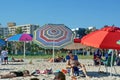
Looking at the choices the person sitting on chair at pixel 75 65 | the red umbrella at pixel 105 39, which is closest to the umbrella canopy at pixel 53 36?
the person sitting on chair at pixel 75 65

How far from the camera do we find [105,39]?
11.4 m

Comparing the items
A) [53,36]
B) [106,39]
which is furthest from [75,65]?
[53,36]

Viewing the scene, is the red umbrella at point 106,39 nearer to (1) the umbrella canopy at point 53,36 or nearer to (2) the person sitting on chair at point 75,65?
(2) the person sitting on chair at point 75,65

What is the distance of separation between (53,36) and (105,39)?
9.46m

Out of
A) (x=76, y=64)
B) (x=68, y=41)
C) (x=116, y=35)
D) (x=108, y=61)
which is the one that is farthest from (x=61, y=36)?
(x=116, y=35)

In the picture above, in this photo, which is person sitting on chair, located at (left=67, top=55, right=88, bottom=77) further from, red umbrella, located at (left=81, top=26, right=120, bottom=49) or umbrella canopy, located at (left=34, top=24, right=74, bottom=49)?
umbrella canopy, located at (left=34, top=24, right=74, bottom=49)

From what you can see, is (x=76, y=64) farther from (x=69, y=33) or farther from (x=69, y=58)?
(x=69, y=33)

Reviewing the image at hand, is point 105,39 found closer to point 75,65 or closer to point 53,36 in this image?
point 75,65

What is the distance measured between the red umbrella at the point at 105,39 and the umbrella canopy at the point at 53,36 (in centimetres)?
747

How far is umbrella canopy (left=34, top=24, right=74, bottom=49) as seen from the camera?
20.0m

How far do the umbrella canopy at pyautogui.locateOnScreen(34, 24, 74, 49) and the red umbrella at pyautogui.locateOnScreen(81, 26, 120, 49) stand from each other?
7.47 m

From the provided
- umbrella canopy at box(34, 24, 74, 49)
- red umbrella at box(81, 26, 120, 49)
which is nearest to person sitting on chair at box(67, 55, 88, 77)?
red umbrella at box(81, 26, 120, 49)

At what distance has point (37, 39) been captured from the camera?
2028 cm

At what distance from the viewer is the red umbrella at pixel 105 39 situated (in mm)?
11039
